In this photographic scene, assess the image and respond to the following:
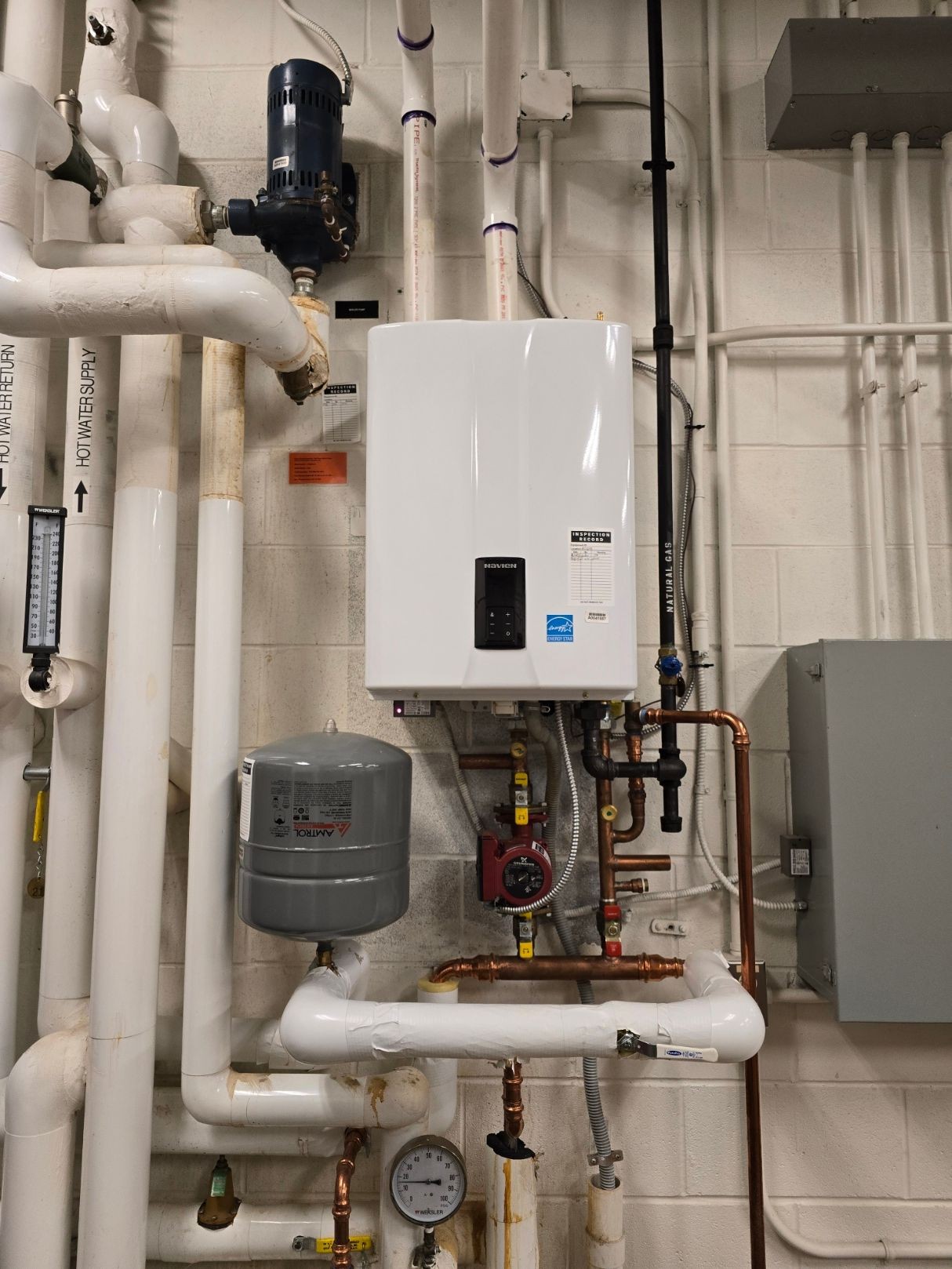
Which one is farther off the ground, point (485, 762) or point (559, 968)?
point (485, 762)

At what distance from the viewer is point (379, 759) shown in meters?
1.14

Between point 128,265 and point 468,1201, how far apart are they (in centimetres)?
175

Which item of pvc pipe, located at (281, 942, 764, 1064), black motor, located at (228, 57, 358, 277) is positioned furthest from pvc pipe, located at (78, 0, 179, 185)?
pvc pipe, located at (281, 942, 764, 1064)

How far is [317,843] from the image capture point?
1.09 m

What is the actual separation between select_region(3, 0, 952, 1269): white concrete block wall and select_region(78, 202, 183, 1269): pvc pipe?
200 millimetres

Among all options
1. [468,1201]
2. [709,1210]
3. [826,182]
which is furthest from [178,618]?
[826,182]

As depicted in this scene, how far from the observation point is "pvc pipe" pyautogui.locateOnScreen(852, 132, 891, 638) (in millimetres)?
1461

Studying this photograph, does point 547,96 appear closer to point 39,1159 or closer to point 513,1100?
point 513,1100

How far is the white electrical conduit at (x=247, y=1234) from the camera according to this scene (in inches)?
50.6

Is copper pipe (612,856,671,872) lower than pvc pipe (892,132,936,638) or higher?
lower

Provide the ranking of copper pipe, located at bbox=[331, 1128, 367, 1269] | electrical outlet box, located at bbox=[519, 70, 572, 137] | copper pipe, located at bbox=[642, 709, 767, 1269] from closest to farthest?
copper pipe, located at bbox=[331, 1128, 367, 1269]
copper pipe, located at bbox=[642, 709, 767, 1269]
electrical outlet box, located at bbox=[519, 70, 572, 137]

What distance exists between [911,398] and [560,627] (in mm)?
912

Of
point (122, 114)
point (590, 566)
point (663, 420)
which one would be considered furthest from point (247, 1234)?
point (122, 114)

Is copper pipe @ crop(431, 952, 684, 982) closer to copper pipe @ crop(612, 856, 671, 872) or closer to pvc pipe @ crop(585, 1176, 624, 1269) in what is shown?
copper pipe @ crop(612, 856, 671, 872)
